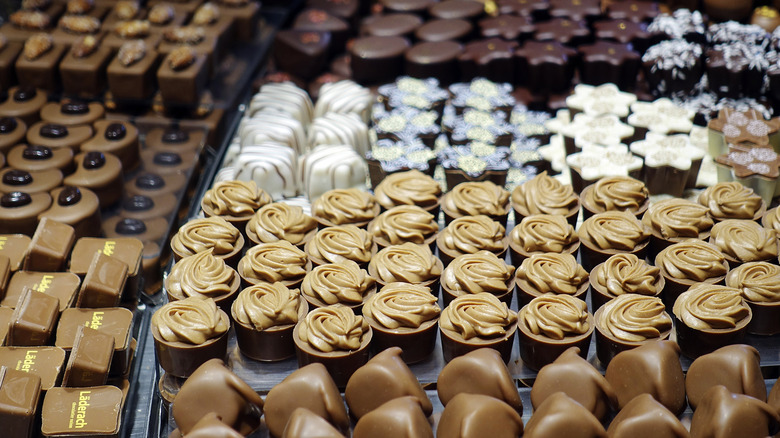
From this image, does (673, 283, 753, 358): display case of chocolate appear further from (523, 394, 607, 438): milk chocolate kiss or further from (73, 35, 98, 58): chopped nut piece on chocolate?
(73, 35, 98, 58): chopped nut piece on chocolate

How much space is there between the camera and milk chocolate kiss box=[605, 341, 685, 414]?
213cm

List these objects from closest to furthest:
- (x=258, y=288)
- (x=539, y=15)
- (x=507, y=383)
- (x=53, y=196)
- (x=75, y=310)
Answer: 1. (x=507, y=383)
2. (x=258, y=288)
3. (x=75, y=310)
4. (x=53, y=196)
5. (x=539, y=15)

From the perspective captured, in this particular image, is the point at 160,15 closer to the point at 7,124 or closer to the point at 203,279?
the point at 7,124

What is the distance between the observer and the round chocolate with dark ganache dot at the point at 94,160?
11.1 feet

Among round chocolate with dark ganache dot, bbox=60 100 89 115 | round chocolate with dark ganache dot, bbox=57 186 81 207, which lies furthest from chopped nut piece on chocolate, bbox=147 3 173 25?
round chocolate with dark ganache dot, bbox=57 186 81 207

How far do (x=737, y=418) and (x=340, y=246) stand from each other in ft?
4.44

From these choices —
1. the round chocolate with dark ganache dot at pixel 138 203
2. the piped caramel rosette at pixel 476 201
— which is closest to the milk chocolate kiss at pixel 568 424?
the piped caramel rosette at pixel 476 201

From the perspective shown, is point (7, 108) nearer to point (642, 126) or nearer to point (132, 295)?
point (132, 295)

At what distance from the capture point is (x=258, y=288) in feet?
8.12

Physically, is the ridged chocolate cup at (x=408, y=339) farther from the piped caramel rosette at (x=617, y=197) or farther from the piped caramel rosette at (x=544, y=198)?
the piped caramel rosette at (x=617, y=197)

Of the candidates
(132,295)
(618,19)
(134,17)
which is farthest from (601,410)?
(134,17)

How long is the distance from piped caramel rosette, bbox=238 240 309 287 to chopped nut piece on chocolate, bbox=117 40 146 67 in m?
1.79

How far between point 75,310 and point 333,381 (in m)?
1.04

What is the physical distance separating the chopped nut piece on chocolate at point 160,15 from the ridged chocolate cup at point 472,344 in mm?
2901
